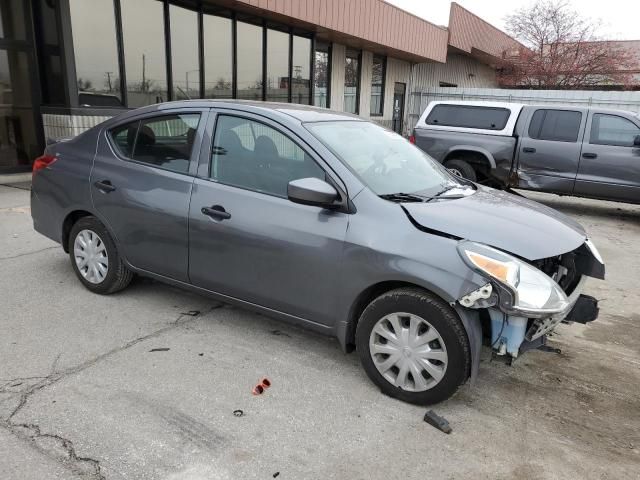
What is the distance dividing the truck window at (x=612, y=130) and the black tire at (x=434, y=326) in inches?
285

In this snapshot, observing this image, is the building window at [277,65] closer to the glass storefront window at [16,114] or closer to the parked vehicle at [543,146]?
the parked vehicle at [543,146]

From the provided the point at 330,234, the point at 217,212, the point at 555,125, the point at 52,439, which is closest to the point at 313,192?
the point at 330,234

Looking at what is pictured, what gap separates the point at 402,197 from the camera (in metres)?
3.20

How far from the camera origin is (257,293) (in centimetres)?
339

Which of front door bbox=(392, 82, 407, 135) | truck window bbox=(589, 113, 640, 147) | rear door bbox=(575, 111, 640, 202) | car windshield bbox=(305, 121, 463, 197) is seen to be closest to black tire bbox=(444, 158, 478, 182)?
rear door bbox=(575, 111, 640, 202)

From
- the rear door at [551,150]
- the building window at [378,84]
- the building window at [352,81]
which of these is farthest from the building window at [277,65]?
the rear door at [551,150]

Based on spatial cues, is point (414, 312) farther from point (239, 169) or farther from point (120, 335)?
point (120, 335)

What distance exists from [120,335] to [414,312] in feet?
7.16

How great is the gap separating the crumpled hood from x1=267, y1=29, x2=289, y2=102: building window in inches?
431

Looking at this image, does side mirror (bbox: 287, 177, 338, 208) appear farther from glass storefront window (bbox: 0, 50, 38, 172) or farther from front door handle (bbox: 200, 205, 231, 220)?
glass storefront window (bbox: 0, 50, 38, 172)

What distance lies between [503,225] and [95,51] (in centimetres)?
881

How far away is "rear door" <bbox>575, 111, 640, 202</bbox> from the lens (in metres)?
8.15

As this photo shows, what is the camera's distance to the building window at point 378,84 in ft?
61.7

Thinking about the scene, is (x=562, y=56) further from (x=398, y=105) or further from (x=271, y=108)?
(x=271, y=108)
